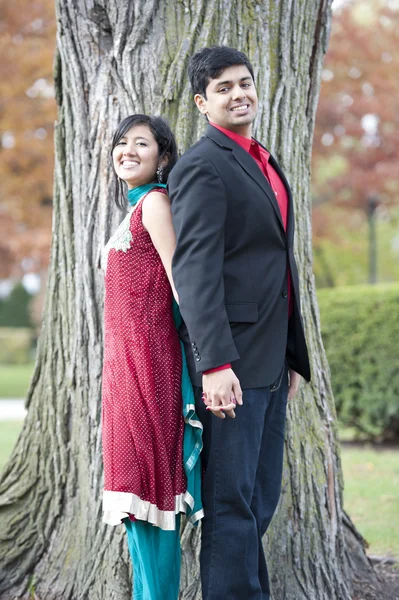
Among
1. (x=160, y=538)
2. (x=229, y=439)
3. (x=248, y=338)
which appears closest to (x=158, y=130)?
(x=248, y=338)

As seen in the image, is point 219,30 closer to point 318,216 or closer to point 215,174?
point 215,174

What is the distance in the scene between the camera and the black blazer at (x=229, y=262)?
2350mm

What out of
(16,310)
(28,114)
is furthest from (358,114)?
(16,310)

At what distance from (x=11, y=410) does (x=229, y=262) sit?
27.9 ft

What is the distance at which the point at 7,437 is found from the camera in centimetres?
797

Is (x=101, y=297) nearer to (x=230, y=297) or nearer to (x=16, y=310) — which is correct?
(x=230, y=297)

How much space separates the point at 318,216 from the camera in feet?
48.9

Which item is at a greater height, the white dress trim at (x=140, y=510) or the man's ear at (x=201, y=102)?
the man's ear at (x=201, y=102)

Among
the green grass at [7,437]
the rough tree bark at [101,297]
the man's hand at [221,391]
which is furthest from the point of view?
the green grass at [7,437]

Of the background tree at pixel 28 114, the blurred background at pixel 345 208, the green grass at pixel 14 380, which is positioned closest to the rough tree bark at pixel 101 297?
the blurred background at pixel 345 208

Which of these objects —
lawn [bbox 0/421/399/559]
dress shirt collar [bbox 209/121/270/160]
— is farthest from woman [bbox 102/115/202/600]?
lawn [bbox 0/421/399/559]

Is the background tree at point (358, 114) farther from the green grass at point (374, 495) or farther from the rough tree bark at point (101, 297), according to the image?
the rough tree bark at point (101, 297)

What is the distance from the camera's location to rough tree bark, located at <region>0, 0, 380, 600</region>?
320 cm

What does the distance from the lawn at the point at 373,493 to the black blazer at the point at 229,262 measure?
7.43 ft
